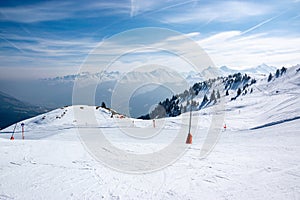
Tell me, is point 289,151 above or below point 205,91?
below

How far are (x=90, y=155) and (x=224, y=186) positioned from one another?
587cm

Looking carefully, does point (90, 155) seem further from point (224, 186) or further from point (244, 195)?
point (244, 195)

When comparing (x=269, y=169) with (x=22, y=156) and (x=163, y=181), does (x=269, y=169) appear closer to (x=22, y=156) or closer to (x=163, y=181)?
(x=163, y=181)

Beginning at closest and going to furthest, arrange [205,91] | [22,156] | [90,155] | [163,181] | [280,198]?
[280,198] < [163,181] < [22,156] < [90,155] < [205,91]

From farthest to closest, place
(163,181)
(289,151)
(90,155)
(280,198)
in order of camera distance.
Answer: (289,151) < (90,155) < (163,181) < (280,198)

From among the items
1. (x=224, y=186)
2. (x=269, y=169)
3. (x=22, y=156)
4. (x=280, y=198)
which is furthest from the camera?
(x=22, y=156)

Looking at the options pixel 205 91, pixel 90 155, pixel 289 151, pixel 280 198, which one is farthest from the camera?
pixel 205 91

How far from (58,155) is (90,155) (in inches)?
51.7

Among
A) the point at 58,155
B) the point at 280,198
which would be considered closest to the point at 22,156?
the point at 58,155

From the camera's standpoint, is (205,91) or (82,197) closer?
(82,197)

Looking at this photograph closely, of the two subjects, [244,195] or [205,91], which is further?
[205,91]

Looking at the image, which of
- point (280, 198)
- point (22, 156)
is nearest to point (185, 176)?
point (280, 198)

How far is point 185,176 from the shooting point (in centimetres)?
802

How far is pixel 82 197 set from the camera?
251 inches
